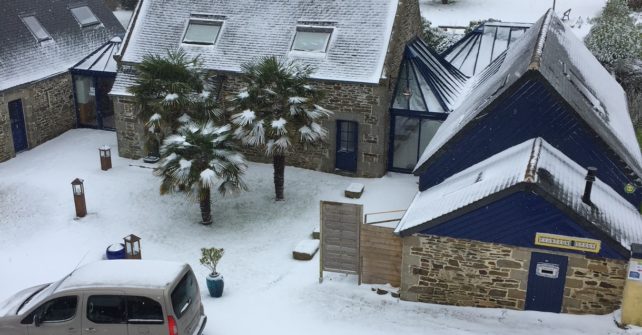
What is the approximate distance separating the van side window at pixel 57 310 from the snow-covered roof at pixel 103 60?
16.3m

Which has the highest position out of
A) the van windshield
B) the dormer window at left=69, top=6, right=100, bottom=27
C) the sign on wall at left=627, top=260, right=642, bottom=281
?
the dormer window at left=69, top=6, right=100, bottom=27


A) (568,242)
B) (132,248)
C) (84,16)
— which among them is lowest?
(132,248)

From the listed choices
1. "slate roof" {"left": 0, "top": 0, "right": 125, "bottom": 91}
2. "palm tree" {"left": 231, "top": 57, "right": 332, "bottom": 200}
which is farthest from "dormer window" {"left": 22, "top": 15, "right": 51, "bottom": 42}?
"palm tree" {"left": 231, "top": 57, "right": 332, "bottom": 200}

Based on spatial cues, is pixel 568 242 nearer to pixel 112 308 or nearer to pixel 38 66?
pixel 112 308

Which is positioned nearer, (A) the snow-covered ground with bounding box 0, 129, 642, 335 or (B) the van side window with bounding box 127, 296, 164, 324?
(B) the van side window with bounding box 127, 296, 164, 324

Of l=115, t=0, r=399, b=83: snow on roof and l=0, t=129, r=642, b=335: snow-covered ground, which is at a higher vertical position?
l=115, t=0, r=399, b=83: snow on roof

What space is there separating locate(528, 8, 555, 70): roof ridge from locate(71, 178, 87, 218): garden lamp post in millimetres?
13781

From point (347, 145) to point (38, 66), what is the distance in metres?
13.7

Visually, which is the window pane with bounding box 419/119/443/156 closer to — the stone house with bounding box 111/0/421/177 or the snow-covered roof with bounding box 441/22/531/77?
the stone house with bounding box 111/0/421/177

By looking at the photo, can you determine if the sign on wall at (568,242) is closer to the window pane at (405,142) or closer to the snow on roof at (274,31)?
the window pane at (405,142)

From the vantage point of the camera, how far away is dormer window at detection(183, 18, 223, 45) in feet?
82.3

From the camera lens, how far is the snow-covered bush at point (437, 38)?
34875mm

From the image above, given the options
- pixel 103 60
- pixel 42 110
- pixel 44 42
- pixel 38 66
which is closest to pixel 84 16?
pixel 44 42

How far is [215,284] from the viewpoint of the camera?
1562 centimetres
